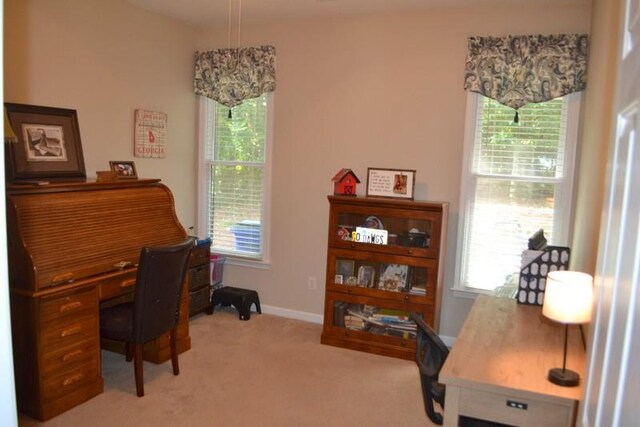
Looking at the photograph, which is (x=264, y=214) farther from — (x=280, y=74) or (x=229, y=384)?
(x=229, y=384)

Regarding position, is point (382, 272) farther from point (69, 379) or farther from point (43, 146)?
point (43, 146)

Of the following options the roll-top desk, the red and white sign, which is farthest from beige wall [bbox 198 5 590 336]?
the roll-top desk

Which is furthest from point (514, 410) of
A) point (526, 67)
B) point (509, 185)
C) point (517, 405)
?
point (526, 67)

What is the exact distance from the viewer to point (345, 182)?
3961 mm

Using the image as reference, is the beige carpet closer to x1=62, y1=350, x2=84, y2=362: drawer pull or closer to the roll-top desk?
the roll-top desk

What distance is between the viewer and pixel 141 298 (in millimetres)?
2906

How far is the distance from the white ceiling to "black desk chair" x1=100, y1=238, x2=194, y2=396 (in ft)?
6.69

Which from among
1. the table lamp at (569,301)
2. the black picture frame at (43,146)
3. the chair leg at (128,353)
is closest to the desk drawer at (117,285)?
the chair leg at (128,353)

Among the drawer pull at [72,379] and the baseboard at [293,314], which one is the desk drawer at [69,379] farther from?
the baseboard at [293,314]

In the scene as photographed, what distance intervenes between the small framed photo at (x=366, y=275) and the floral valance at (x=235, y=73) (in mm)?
1771

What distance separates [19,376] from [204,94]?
9.28ft

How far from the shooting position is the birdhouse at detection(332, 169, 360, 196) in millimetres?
3947

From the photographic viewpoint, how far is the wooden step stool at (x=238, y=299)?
443 cm

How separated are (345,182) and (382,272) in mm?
768
